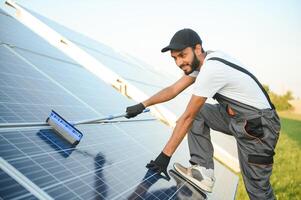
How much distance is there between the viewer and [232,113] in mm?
3973

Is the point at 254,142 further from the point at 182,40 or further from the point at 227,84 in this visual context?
the point at 182,40

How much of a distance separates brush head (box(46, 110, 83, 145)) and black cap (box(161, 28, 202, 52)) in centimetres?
157

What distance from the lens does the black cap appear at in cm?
371

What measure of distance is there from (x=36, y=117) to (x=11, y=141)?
0.61 meters

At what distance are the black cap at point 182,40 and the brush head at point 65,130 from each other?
5.16 ft

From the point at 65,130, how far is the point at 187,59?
1831mm

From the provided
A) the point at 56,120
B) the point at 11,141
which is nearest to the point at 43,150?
the point at 11,141

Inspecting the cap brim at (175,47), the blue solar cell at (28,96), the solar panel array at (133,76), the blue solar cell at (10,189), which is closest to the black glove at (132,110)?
the blue solar cell at (28,96)

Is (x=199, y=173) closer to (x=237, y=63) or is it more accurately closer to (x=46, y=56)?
(x=237, y=63)

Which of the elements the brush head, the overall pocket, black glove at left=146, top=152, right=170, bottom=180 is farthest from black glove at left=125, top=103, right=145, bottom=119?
the brush head

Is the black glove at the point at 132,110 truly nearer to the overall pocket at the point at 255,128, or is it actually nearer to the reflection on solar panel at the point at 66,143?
the reflection on solar panel at the point at 66,143

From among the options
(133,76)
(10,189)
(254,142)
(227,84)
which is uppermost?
(227,84)

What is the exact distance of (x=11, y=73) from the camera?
3.05m

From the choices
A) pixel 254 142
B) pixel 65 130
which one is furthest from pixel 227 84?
pixel 65 130
